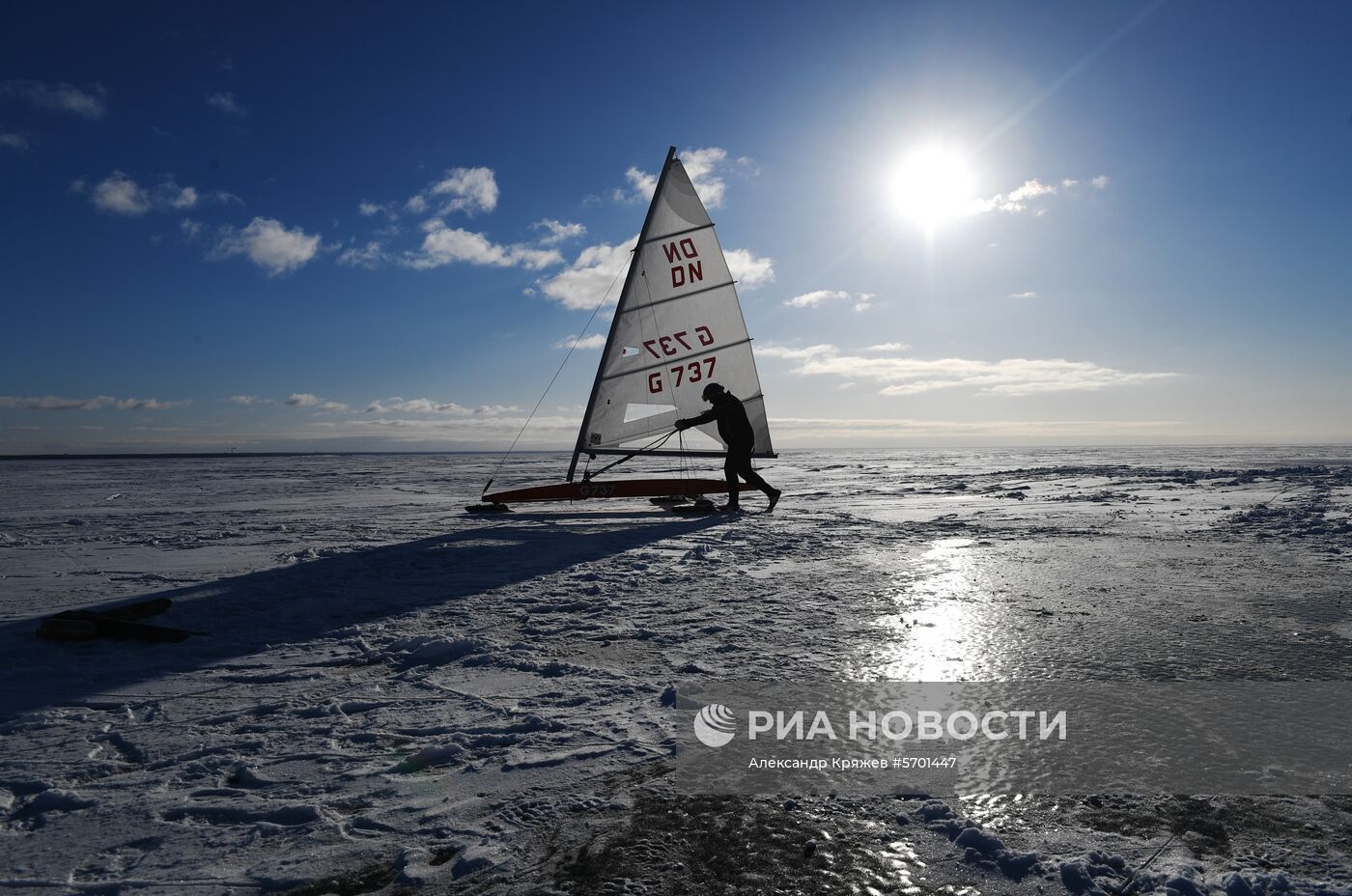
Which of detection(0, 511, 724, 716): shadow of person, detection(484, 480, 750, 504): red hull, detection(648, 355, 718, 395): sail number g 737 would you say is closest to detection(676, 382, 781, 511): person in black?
detection(484, 480, 750, 504): red hull

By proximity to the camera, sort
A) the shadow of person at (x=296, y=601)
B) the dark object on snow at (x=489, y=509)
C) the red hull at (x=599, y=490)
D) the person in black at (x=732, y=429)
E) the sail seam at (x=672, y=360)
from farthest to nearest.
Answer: the sail seam at (x=672, y=360) → the person in black at (x=732, y=429) → the red hull at (x=599, y=490) → the dark object on snow at (x=489, y=509) → the shadow of person at (x=296, y=601)

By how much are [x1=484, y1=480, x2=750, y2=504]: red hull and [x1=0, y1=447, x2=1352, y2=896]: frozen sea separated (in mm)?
2810

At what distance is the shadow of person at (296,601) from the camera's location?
3223 mm

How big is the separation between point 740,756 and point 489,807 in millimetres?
872

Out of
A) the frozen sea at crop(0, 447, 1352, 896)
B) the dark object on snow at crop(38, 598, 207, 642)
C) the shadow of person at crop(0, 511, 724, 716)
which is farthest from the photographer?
the dark object on snow at crop(38, 598, 207, 642)

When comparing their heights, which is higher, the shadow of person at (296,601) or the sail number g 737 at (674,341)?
the sail number g 737 at (674,341)

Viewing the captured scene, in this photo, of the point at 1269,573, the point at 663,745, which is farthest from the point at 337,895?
the point at 1269,573

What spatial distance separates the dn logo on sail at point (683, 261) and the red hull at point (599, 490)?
3.33 metres

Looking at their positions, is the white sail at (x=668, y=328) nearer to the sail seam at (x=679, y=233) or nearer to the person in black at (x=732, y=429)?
the sail seam at (x=679, y=233)

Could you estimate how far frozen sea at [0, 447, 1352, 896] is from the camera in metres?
1.76

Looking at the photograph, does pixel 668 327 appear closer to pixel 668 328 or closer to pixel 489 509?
pixel 668 328

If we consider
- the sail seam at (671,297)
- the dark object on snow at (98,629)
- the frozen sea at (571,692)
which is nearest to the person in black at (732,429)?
the sail seam at (671,297)

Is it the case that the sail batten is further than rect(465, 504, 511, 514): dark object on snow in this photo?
Yes

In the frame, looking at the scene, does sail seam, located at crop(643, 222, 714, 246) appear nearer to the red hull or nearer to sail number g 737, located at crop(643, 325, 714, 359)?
sail number g 737, located at crop(643, 325, 714, 359)
